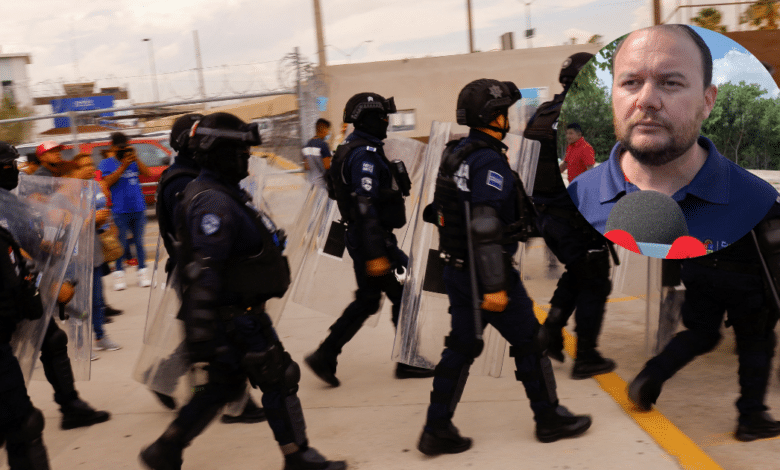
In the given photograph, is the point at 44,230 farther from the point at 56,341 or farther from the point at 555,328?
the point at 555,328

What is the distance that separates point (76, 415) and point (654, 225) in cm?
333

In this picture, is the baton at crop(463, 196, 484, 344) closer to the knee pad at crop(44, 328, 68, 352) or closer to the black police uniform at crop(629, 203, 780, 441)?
the black police uniform at crop(629, 203, 780, 441)

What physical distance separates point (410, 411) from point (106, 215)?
3172mm

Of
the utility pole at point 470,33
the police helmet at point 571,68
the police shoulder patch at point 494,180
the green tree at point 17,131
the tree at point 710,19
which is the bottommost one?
the police shoulder patch at point 494,180

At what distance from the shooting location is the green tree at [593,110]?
9.18 feet

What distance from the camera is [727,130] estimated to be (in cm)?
267

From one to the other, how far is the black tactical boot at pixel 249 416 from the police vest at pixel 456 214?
1.51 meters

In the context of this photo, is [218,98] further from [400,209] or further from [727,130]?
[727,130]

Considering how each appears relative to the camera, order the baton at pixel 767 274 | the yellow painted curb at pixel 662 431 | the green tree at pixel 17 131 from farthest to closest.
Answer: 1. the green tree at pixel 17 131
2. the baton at pixel 767 274
3. the yellow painted curb at pixel 662 431

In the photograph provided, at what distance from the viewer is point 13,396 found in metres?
2.96

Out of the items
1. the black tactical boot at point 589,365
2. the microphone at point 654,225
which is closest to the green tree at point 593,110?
the microphone at point 654,225

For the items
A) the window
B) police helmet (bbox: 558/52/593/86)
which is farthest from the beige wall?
police helmet (bbox: 558/52/593/86)

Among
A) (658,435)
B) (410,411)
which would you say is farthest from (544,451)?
(410,411)

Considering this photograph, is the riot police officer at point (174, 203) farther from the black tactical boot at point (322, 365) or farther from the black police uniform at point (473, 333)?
the black police uniform at point (473, 333)
